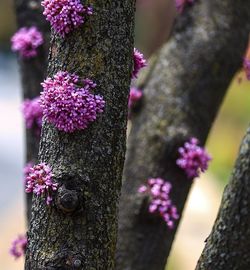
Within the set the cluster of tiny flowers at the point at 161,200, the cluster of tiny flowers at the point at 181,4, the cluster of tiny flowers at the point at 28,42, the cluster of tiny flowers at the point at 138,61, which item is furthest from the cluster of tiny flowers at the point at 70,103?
the cluster of tiny flowers at the point at 181,4

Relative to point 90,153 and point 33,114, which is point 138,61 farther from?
point 33,114

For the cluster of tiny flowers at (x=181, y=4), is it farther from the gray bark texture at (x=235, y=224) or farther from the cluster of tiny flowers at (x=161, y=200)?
the gray bark texture at (x=235, y=224)

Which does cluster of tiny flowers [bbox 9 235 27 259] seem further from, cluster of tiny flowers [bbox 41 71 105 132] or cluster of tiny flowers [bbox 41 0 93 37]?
cluster of tiny flowers [bbox 41 0 93 37]

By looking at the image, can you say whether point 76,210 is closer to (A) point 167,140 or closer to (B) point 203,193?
(A) point 167,140

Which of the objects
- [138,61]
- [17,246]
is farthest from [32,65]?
[138,61]

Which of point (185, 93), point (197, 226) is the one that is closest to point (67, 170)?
point (185, 93)

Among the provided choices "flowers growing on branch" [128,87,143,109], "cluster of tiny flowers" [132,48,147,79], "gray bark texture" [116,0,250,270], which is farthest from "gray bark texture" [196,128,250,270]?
"flowers growing on branch" [128,87,143,109]

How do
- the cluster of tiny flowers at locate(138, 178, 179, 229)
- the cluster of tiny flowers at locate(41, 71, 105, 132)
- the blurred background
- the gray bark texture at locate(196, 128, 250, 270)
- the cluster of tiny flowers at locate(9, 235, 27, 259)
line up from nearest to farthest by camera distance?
the gray bark texture at locate(196, 128, 250, 270) → the cluster of tiny flowers at locate(41, 71, 105, 132) → the cluster of tiny flowers at locate(138, 178, 179, 229) → the cluster of tiny flowers at locate(9, 235, 27, 259) → the blurred background
